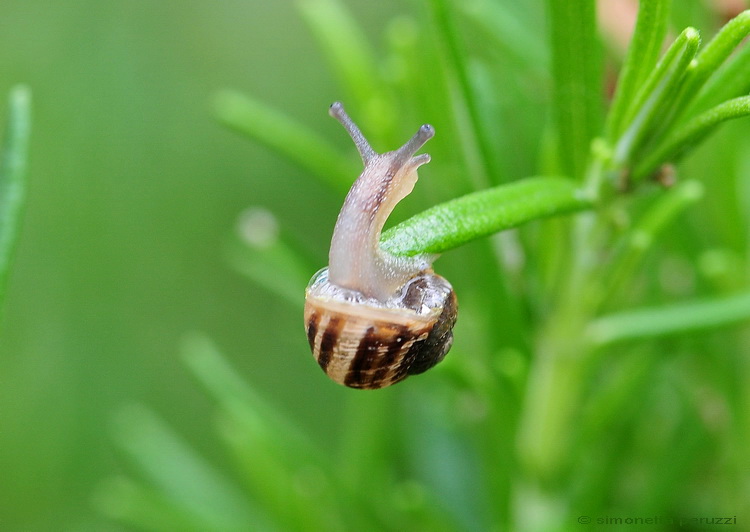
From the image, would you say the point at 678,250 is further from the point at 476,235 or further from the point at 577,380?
the point at 476,235

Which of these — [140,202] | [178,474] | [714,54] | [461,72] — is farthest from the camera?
[140,202]

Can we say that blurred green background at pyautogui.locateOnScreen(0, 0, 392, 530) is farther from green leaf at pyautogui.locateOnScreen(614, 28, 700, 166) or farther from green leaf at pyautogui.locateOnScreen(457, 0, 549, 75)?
green leaf at pyautogui.locateOnScreen(614, 28, 700, 166)

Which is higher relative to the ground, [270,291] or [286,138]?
[270,291]

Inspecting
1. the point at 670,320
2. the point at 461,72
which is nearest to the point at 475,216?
the point at 461,72

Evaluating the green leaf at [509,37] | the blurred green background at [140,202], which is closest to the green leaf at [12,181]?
the green leaf at [509,37]

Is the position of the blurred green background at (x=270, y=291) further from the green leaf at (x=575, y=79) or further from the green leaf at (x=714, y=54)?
the green leaf at (x=714, y=54)

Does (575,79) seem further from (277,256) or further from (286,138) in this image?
(277,256)

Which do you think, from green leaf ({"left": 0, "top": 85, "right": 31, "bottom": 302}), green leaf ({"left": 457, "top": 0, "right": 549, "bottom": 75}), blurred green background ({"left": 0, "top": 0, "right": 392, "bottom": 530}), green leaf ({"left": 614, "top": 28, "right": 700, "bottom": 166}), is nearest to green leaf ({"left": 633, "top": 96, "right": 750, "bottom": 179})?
green leaf ({"left": 614, "top": 28, "right": 700, "bottom": 166})
